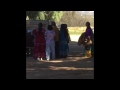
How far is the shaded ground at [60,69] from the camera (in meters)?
8.07

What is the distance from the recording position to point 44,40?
36.8ft

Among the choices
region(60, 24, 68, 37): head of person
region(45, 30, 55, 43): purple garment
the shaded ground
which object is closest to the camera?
the shaded ground

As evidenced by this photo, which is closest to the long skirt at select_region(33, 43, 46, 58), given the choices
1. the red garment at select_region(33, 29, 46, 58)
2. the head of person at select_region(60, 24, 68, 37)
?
the red garment at select_region(33, 29, 46, 58)

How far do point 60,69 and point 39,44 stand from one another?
7.52 feet

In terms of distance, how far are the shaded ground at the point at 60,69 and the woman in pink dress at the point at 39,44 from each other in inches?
13.4

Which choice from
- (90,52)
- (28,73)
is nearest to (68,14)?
(90,52)

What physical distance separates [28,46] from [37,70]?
2986 mm

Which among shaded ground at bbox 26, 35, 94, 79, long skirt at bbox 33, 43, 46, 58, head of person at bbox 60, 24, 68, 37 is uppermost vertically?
head of person at bbox 60, 24, 68, 37

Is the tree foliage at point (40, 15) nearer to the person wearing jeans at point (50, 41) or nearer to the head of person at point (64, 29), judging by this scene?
the head of person at point (64, 29)

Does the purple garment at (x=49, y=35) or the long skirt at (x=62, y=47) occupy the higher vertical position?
the purple garment at (x=49, y=35)

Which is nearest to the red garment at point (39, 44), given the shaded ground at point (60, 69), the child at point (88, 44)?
the shaded ground at point (60, 69)

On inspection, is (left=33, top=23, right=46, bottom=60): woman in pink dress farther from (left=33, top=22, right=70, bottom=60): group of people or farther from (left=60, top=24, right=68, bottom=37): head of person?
(left=60, top=24, right=68, bottom=37): head of person

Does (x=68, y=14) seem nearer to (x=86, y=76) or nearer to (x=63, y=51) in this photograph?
(x=63, y=51)

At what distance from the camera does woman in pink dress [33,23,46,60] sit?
11148mm
